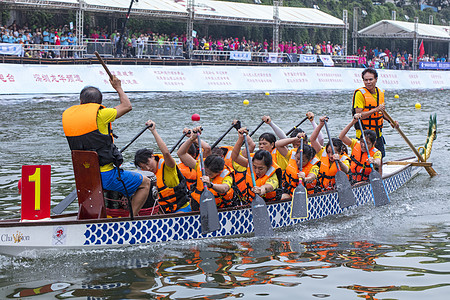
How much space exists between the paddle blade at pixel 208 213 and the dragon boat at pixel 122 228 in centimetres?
15

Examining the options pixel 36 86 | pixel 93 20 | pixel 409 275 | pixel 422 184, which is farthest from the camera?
pixel 93 20

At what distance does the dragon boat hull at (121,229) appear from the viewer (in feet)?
23.9

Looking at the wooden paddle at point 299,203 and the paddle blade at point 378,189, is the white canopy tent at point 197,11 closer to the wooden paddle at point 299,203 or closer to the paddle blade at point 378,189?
the paddle blade at point 378,189

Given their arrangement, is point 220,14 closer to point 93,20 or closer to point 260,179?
point 93,20

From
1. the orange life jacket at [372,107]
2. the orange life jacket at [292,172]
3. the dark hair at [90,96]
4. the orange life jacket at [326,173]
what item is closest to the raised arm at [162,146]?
the dark hair at [90,96]

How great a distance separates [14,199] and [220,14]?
25.7 meters

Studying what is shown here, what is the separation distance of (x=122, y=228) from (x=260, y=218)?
1.75 metres

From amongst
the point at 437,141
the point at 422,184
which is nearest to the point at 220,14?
the point at 437,141

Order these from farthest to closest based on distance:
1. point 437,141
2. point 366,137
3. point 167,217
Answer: point 437,141
point 366,137
point 167,217

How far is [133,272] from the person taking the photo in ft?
24.0

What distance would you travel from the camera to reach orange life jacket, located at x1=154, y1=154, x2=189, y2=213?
8.59m

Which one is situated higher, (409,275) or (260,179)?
(260,179)

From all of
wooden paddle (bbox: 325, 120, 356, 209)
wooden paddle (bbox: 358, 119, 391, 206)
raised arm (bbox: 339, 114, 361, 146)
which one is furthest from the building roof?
wooden paddle (bbox: 325, 120, 356, 209)

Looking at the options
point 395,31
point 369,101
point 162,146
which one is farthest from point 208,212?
point 395,31
